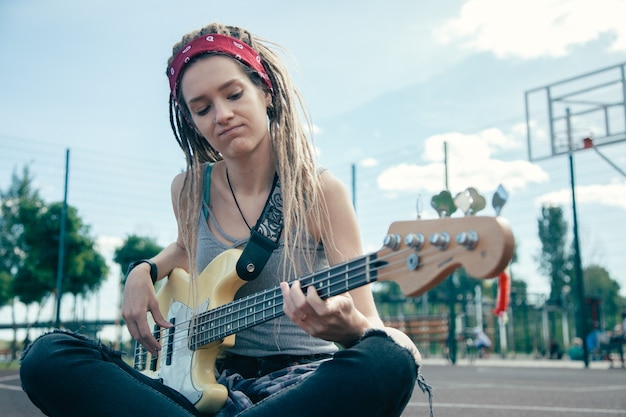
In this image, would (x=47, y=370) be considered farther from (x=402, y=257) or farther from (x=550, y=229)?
(x=550, y=229)

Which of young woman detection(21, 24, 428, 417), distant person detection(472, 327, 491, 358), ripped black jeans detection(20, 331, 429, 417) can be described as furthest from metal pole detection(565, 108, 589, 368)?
ripped black jeans detection(20, 331, 429, 417)

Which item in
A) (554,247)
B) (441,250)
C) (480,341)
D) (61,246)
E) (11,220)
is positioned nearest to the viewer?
(441,250)

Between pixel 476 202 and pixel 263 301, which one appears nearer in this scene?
pixel 476 202

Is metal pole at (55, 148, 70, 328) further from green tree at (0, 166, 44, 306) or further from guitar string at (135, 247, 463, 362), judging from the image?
green tree at (0, 166, 44, 306)

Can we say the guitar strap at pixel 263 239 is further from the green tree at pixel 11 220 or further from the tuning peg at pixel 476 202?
the green tree at pixel 11 220

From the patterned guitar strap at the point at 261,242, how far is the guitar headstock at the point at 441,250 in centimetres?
55

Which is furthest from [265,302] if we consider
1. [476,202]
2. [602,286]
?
[602,286]

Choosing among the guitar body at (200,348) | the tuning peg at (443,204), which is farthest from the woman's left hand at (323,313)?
the guitar body at (200,348)

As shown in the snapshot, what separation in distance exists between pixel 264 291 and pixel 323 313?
0.99 feet

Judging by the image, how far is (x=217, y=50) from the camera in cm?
193

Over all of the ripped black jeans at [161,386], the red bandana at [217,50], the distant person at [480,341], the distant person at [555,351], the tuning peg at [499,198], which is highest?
the red bandana at [217,50]

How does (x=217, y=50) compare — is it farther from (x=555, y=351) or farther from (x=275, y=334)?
(x=555, y=351)

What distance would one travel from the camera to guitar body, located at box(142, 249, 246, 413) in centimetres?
176

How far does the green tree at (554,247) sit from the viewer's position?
38750 mm
